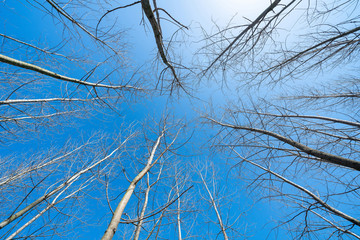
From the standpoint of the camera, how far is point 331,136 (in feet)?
9.95

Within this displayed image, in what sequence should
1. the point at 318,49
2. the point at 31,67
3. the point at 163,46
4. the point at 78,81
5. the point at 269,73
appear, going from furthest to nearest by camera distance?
1. the point at 269,73
2. the point at 318,49
3. the point at 78,81
4. the point at 163,46
5. the point at 31,67

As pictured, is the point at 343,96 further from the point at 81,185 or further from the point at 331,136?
the point at 81,185

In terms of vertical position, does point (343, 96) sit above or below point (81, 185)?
above

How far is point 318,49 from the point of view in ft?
7.77

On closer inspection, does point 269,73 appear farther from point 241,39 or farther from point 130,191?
point 130,191

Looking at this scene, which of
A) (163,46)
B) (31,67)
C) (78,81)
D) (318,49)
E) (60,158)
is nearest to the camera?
(31,67)

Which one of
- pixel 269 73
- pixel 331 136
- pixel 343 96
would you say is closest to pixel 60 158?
pixel 269 73

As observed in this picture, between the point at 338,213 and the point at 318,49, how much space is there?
2587 mm

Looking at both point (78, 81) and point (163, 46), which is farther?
point (78, 81)

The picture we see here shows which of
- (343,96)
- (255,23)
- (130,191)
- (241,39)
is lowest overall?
(130,191)

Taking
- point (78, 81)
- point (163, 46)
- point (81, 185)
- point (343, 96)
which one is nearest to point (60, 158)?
point (81, 185)

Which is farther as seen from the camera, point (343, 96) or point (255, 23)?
point (343, 96)

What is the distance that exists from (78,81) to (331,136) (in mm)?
4816

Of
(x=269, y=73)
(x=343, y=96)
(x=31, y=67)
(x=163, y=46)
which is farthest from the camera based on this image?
(x=343, y=96)
